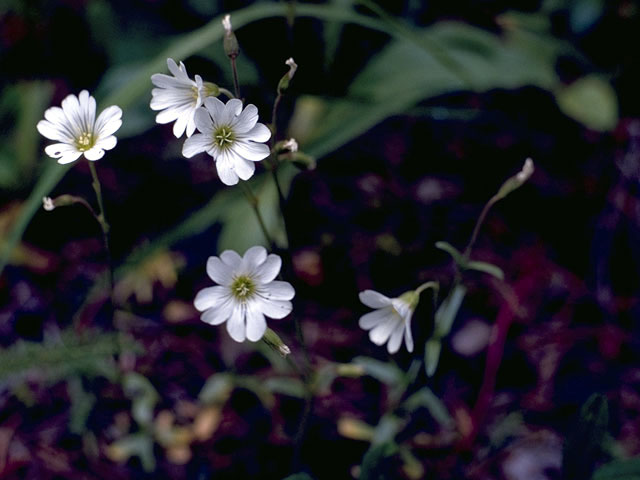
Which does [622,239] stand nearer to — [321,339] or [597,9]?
[597,9]

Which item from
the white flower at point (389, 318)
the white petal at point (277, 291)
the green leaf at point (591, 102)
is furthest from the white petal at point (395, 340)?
the green leaf at point (591, 102)

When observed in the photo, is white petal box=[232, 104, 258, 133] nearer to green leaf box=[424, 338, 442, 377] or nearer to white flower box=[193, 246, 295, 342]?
white flower box=[193, 246, 295, 342]

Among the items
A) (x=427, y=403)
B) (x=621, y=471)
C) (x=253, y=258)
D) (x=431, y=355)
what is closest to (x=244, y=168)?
(x=253, y=258)

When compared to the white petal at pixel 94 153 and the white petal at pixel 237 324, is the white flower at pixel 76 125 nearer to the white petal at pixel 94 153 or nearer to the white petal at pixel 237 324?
the white petal at pixel 94 153

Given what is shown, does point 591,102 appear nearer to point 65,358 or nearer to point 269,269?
point 269,269

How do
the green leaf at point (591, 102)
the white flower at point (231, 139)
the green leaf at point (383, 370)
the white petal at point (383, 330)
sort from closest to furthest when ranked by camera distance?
the white flower at point (231, 139) < the white petal at point (383, 330) < the green leaf at point (383, 370) < the green leaf at point (591, 102)

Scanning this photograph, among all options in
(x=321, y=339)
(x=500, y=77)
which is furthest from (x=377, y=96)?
(x=321, y=339)

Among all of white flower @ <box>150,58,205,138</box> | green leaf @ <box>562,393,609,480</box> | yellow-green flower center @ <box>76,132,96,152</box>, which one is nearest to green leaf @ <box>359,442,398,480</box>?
green leaf @ <box>562,393,609,480</box>

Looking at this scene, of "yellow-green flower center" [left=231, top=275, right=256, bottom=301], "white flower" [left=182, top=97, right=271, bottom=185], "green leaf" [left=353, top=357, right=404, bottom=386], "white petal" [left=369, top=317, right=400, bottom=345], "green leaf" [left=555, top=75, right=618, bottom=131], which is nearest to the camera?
"white flower" [left=182, top=97, right=271, bottom=185]
